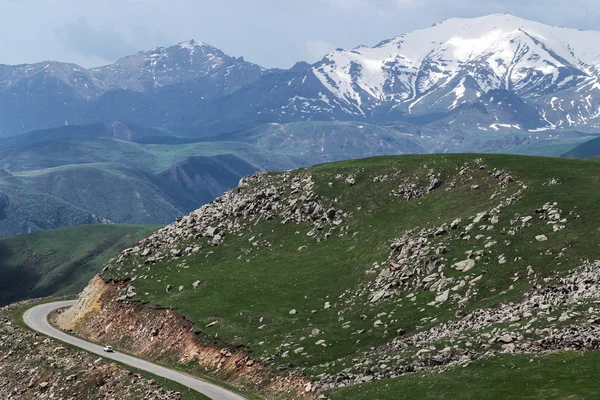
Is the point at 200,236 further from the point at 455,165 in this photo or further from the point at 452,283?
the point at 452,283

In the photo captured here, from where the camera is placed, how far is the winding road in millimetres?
70938

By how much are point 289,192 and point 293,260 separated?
830 inches

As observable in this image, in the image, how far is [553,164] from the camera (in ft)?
334

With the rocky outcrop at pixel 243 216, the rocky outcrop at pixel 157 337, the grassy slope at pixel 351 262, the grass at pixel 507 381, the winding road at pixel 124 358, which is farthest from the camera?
the rocky outcrop at pixel 243 216

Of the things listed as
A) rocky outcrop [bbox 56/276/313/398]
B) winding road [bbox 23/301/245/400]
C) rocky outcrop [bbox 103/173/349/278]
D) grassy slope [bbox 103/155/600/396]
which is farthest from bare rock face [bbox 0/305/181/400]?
rocky outcrop [bbox 103/173/349/278]

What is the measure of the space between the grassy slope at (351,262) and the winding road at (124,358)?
7158mm

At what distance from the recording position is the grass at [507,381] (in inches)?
1822

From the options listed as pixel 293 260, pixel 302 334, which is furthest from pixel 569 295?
pixel 293 260

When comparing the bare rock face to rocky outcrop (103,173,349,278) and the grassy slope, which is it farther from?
rocky outcrop (103,173,349,278)

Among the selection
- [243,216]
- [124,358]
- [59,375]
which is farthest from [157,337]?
[243,216]

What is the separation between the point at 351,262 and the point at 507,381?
4694cm

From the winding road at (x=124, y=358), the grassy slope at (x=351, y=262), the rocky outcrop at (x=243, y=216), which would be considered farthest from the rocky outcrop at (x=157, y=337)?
the rocky outcrop at (x=243, y=216)

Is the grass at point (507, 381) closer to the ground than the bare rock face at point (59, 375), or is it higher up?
higher up

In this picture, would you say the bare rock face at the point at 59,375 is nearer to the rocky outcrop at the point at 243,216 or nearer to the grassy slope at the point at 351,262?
the grassy slope at the point at 351,262
